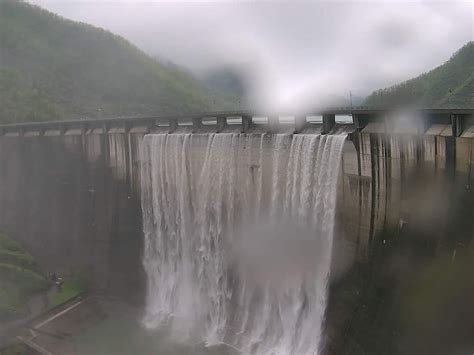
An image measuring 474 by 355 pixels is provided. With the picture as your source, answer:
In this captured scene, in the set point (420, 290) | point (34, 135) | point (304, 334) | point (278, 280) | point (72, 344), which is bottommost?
point (72, 344)

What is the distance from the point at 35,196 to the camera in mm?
33750

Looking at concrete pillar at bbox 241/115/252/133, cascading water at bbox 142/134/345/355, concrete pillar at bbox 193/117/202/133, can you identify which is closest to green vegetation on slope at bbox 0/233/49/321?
cascading water at bbox 142/134/345/355

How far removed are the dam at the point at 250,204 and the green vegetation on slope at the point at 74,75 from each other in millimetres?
22994

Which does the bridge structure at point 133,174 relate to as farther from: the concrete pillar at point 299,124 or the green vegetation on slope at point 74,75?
the green vegetation on slope at point 74,75

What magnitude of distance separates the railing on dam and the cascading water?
989mm

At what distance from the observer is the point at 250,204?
21.5 m

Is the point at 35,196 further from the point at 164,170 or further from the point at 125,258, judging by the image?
the point at 164,170

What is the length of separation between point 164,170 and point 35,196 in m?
14.5

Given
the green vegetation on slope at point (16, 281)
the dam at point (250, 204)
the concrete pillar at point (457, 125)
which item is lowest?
the green vegetation on slope at point (16, 281)

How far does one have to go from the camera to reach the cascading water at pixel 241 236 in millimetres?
18578

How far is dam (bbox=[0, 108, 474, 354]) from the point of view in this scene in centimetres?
1552

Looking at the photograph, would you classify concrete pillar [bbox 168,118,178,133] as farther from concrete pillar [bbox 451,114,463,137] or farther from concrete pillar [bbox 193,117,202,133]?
concrete pillar [bbox 451,114,463,137]

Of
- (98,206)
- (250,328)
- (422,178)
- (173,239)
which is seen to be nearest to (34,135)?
(98,206)

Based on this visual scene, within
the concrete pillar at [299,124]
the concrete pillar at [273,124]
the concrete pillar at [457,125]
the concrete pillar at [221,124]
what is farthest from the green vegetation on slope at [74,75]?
the concrete pillar at [457,125]
